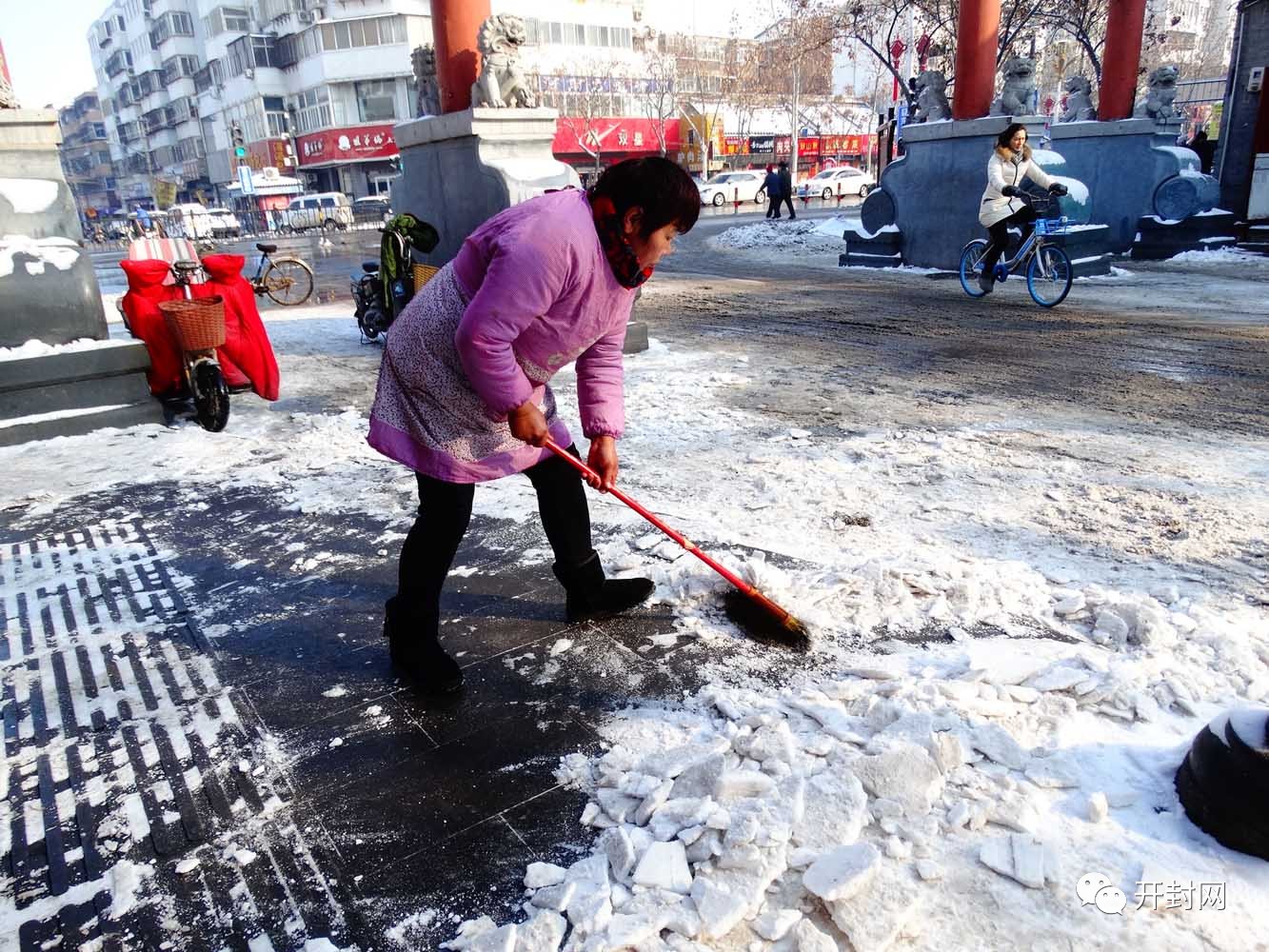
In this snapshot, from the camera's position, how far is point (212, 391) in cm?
596

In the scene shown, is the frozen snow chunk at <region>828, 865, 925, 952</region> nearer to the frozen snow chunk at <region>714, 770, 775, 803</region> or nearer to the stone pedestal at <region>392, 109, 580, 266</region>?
the frozen snow chunk at <region>714, 770, 775, 803</region>

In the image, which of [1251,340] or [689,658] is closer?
[689,658]

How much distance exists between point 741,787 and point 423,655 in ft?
3.96

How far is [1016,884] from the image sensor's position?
1.89 metres

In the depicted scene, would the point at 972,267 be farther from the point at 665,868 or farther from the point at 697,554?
the point at 665,868

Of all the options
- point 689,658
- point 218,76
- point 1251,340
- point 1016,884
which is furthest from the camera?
point 218,76

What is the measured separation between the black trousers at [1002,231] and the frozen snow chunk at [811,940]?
965cm

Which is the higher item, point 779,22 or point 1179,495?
point 779,22

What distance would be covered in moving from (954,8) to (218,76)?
5768 centimetres

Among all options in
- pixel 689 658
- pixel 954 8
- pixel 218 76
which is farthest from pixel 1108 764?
pixel 218 76

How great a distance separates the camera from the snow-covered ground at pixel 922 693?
1845mm

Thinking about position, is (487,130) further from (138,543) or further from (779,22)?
(779,22)

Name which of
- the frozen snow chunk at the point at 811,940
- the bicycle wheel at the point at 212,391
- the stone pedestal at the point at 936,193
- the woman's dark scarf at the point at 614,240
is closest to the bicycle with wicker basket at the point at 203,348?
the bicycle wheel at the point at 212,391

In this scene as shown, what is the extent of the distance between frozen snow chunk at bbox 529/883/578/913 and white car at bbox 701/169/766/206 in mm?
38556
